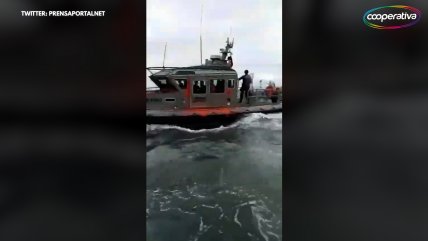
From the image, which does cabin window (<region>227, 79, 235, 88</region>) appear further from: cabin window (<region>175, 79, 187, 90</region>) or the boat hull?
cabin window (<region>175, 79, 187, 90</region>)

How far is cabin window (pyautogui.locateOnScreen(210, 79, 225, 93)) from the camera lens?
6.99ft

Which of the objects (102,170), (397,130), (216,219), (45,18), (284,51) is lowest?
(216,219)

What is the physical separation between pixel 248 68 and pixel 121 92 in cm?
79

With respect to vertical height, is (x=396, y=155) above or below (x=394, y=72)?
below

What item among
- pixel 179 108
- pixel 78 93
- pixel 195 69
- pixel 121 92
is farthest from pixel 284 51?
pixel 78 93

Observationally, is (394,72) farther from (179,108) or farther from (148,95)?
(148,95)

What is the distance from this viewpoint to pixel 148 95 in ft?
6.84

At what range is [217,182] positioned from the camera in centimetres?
→ 211

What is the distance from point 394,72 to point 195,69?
3.92ft

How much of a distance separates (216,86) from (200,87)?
10 cm

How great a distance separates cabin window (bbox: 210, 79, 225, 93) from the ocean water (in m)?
0.24

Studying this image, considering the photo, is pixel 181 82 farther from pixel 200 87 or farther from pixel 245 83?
pixel 245 83

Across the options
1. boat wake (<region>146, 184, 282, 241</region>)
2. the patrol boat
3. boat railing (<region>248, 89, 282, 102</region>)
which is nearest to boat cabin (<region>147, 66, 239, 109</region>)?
the patrol boat

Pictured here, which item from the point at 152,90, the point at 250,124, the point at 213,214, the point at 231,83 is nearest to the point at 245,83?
the point at 231,83
